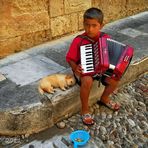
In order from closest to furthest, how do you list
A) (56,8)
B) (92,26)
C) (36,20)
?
(92,26) < (36,20) < (56,8)

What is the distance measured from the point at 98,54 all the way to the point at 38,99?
83 centimetres

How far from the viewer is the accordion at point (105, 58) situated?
341cm

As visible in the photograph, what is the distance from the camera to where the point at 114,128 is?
3.53m

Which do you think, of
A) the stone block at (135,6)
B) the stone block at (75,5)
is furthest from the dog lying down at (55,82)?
the stone block at (135,6)

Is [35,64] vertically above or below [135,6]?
below

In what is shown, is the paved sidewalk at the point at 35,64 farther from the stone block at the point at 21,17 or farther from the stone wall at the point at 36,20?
the stone block at the point at 21,17

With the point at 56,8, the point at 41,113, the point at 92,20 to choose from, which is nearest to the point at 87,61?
the point at 92,20

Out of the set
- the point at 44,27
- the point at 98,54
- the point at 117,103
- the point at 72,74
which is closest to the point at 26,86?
the point at 72,74

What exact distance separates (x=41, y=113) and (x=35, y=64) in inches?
42.4

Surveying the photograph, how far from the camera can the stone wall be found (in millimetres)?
4402

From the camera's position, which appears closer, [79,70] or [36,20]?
[79,70]

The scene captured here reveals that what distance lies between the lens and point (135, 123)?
3660 mm

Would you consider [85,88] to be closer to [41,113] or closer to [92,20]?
[41,113]

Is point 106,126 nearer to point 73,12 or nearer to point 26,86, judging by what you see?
point 26,86
